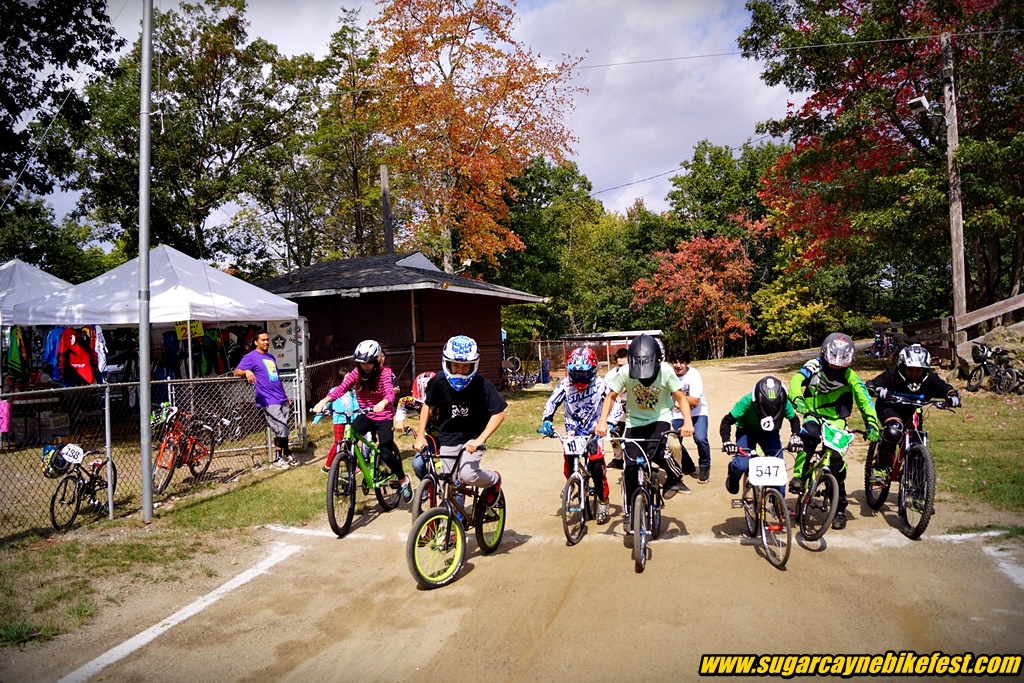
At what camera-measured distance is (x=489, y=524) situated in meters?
6.43

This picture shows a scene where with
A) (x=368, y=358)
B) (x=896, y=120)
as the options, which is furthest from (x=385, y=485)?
(x=896, y=120)

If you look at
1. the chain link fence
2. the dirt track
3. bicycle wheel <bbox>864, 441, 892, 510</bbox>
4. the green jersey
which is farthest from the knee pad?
the chain link fence

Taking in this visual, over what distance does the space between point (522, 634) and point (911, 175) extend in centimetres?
1842

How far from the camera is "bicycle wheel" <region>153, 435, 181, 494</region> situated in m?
9.30

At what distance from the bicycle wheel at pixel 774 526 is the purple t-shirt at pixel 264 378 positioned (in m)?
7.42

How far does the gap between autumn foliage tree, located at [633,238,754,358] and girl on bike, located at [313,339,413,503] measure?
35.9 metres

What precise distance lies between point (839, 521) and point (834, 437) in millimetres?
1048

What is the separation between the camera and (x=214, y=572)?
6320 millimetres

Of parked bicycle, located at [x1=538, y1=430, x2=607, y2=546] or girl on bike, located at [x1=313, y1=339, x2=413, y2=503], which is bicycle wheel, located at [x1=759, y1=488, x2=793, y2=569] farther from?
girl on bike, located at [x1=313, y1=339, x2=413, y2=503]

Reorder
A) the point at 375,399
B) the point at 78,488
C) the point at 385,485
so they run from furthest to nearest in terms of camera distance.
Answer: the point at 385,485 → the point at 375,399 → the point at 78,488

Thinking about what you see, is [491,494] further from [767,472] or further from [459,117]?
[459,117]

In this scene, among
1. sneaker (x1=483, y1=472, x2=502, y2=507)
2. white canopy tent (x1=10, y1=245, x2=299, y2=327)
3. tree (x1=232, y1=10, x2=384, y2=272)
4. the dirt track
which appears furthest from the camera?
tree (x1=232, y1=10, x2=384, y2=272)

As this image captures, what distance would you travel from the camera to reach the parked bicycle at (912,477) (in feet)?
20.5

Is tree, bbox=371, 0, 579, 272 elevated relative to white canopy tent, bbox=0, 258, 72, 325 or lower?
elevated
